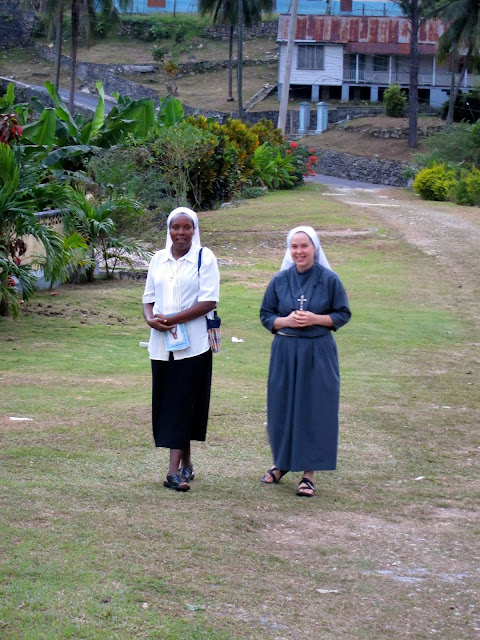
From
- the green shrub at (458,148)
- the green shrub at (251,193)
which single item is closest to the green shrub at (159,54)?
the green shrub at (458,148)

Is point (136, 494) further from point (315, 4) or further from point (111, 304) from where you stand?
point (315, 4)

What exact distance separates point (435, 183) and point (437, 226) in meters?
10.6

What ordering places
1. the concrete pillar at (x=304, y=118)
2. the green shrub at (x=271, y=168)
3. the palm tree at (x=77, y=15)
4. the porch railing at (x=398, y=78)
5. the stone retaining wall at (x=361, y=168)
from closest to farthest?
the green shrub at (x=271, y=168) → the palm tree at (x=77, y=15) → the stone retaining wall at (x=361, y=168) → the concrete pillar at (x=304, y=118) → the porch railing at (x=398, y=78)

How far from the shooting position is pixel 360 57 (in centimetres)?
6344

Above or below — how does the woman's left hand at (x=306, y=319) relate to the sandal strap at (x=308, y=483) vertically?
above

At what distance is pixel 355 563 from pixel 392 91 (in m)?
55.3

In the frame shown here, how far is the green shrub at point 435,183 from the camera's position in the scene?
3251 cm

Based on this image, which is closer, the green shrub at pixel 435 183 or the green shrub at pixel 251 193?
the green shrub at pixel 251 193

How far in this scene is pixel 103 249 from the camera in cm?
1518

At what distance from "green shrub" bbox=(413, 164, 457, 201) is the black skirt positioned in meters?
27.7

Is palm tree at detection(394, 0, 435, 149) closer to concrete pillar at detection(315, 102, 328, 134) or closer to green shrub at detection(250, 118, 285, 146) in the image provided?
concrete pillar at detection(315, 102, 328, 134)

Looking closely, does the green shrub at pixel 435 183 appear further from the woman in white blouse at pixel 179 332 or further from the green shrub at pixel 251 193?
the woman in white blouse at pixel 179 332

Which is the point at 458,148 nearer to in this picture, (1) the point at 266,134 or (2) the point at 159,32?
(1) the point at 266,134

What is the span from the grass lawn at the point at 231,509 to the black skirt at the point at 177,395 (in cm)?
34
